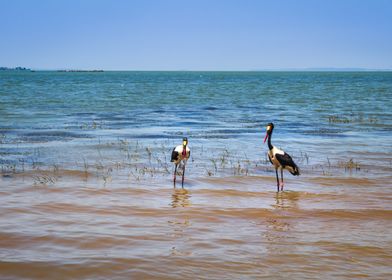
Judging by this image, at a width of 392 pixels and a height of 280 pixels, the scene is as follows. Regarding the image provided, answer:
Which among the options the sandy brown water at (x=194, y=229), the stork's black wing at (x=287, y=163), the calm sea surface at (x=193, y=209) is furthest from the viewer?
the stork's black wing at (x=287, y=163)

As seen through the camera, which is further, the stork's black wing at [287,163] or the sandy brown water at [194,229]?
the stork's black wing at [287,163]

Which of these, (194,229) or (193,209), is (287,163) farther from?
(194,229)

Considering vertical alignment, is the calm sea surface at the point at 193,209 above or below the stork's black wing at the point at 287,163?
below

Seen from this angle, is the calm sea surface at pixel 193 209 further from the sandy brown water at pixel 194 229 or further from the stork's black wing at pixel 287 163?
the stork's black wing at pixel 287 163

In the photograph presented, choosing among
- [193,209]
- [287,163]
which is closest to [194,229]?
[193,209]

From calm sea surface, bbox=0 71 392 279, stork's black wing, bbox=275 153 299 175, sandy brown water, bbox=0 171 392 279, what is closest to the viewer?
sandy brown water, bbox=0 171 392 279

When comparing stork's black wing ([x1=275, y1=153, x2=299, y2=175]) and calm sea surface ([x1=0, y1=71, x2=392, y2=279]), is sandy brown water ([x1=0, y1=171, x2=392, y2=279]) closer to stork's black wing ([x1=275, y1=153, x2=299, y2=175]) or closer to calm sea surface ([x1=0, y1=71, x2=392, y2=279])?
calm sea surface ([x1=0, y1=71, x2=392, y2=279])

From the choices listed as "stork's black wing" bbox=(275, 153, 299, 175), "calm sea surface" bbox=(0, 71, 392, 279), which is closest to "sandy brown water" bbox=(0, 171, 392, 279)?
"calm sea surface" bbox=(0, 71, 392, 279)

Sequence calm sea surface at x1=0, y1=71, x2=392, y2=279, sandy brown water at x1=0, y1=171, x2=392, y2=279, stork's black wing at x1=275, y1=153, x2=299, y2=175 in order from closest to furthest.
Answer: sandy brown water at x1=0, y1=171, x2=392, y2=279 → calm sea surface at x1=0, y1=71, x2=392, y2=279 → stork's black wing at x1=275, y1=153, x2=299, y2=175

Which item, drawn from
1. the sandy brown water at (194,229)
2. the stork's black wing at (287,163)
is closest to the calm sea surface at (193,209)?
the sandy brown water at (194,229)

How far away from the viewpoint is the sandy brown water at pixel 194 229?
7109 mm

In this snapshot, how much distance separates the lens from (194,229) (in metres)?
8.96

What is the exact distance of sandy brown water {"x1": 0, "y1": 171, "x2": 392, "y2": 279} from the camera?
711 cm

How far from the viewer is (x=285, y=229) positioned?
29.7 feet
